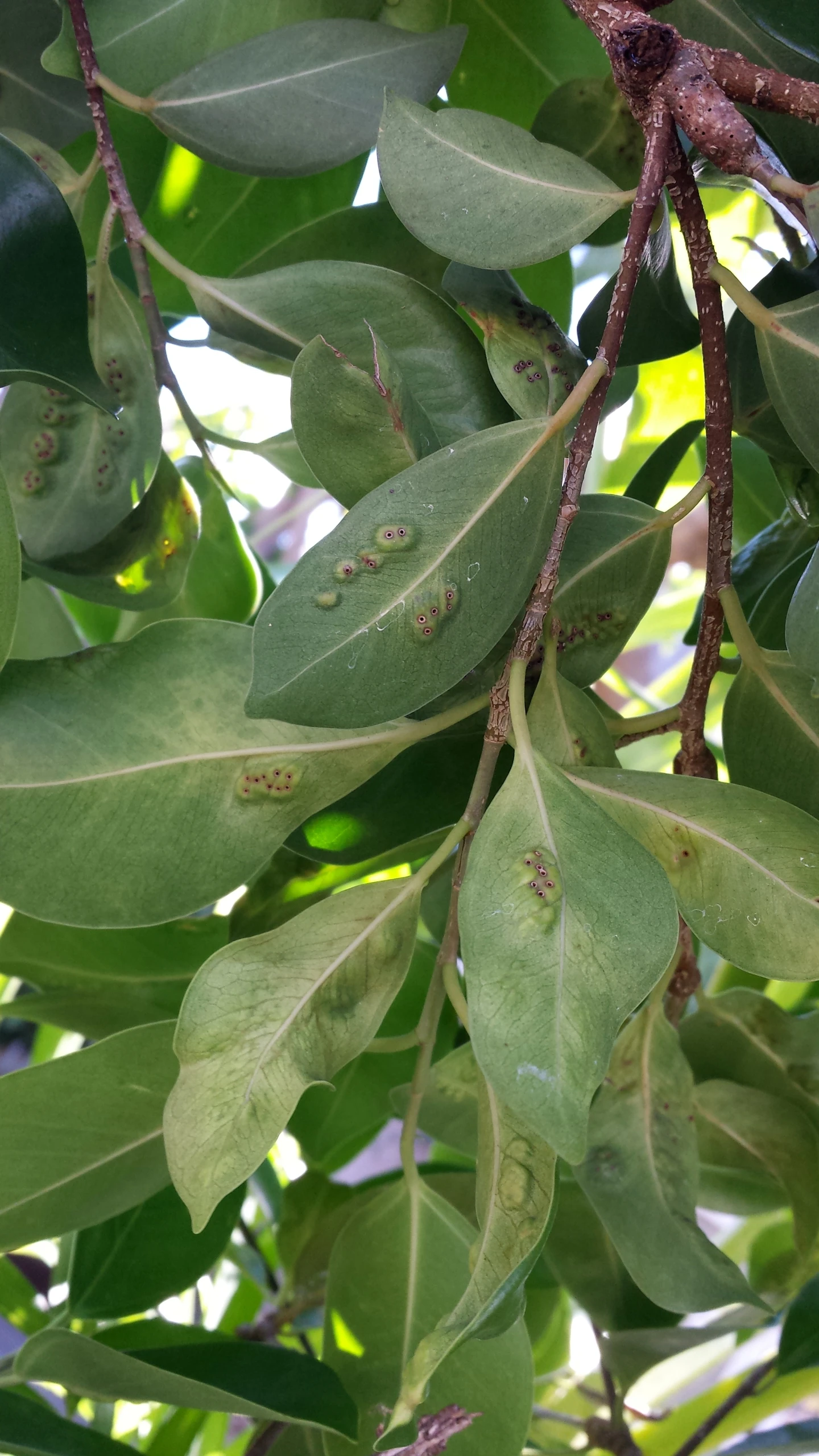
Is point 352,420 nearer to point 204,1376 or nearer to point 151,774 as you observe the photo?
point 151,774

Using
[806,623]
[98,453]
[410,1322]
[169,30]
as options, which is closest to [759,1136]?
[410,1322]

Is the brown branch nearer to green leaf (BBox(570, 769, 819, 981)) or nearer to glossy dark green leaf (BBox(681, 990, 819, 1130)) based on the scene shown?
green leaf (BBox(570, 769, 819, 981))

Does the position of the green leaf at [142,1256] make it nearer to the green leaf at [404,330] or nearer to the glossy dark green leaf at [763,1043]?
the glossy dark green leaf at [763,1043]

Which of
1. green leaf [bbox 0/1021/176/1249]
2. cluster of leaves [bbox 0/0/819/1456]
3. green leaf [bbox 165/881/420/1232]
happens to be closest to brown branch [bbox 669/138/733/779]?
cluster of leaves [bbox 0/0/819/1456]

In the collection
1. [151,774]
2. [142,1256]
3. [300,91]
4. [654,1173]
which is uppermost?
[300,91]

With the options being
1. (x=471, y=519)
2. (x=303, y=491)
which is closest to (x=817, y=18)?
(x=471, y=519)
